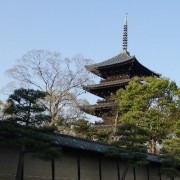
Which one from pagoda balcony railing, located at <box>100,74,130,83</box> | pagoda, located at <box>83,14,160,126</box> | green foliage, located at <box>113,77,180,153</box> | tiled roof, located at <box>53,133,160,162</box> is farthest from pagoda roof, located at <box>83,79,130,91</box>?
tiled roof, located at <box>53,133,160,162</box>

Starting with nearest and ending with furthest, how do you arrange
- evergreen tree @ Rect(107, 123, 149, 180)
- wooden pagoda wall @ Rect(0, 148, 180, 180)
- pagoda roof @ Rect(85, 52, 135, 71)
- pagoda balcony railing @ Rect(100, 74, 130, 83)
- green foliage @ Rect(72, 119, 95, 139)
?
wooden pagoda wall @ Rect(0, 148, 180, 180) < evergreen tree @ Rect(107, 123, 149, 180) < green foliage @ Rect(72, 119, 95, 139) < pagoda roof @ Rect(85, 52, 135, 71) < pagoda balcony railing @ Rect(100, 74, 130, 83)

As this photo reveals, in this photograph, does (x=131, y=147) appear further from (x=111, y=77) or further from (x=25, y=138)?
(x=111, y=77)

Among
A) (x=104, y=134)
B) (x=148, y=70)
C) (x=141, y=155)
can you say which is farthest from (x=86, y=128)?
(x=148, y=70)

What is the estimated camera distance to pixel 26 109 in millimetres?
18422

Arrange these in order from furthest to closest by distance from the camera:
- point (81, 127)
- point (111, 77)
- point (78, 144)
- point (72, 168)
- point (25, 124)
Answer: point (111, 77) → point (81, 127) → point (72, 168) → point (78, 144) → point (25, 124)

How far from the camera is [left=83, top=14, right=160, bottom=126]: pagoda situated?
5131 centimetres

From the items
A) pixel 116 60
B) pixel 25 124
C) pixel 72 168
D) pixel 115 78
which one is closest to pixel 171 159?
pixel 72 168

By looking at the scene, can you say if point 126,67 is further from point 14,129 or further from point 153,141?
point 14,129

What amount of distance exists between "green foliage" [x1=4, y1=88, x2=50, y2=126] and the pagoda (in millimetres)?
30992

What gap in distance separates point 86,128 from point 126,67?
15992 millimetres

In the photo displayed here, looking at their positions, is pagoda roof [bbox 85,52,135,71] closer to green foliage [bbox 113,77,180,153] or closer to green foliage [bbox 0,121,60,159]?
green foliage [bbox 113,77,180,153]

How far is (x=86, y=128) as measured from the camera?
132ft

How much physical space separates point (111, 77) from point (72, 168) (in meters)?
32.0

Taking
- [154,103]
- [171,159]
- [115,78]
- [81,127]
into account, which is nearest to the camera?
[171,159]
